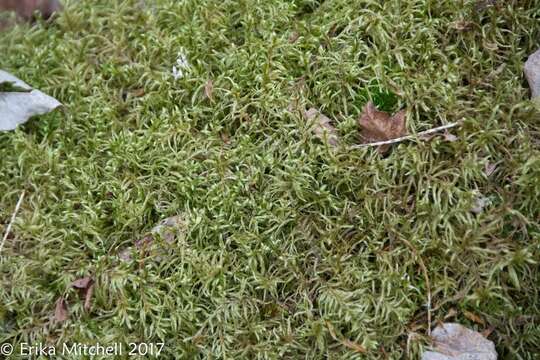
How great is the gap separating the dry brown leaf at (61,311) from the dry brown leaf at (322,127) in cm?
115

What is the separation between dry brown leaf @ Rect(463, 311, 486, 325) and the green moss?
2cm

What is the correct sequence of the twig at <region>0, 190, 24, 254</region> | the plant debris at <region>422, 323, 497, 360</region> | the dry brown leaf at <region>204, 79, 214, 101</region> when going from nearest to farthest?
the plant debris at <region>422, 323, 497, 360</region>
the twig at <region>0, 190, 24, 254</region>
the dry brown leaf at <region>204, 79, 214, 101</region>

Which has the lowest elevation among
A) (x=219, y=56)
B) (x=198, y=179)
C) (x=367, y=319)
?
(x=367, y=319)

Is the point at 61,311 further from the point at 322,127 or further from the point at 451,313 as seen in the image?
the point at 451,313

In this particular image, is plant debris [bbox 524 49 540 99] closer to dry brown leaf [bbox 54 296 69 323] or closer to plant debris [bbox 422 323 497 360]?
plant debris [bbox 422 323 497 360]

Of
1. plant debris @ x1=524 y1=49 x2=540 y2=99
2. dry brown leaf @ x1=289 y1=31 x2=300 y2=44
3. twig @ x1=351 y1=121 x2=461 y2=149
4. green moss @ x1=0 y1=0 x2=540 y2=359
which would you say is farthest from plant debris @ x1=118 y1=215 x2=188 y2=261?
plant debris @ x1=524 y1=49 x2=540 y2=99

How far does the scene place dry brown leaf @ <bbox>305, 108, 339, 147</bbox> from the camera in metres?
2.31

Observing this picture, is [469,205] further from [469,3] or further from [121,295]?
[121,295]

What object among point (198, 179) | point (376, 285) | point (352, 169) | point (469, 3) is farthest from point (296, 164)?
point (469, 3)

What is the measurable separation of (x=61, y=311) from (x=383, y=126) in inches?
55.3

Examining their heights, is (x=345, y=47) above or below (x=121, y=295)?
above

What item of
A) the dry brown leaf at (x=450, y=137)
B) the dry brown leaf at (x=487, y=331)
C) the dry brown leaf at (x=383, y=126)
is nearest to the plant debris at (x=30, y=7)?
the dry brown leaf at (x=383, y=126)

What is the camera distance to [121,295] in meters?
2.19

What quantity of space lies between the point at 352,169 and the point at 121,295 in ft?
3.21
